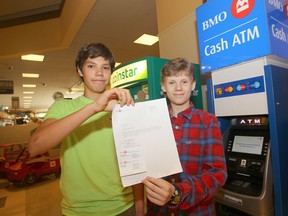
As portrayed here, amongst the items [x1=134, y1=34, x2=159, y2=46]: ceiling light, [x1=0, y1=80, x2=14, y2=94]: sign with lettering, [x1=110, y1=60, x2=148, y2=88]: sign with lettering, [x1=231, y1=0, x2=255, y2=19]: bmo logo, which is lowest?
[x1=110, y1=60, x2=148, y2=88]: sign with lettering

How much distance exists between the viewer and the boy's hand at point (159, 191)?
2.81ft

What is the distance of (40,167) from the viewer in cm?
643

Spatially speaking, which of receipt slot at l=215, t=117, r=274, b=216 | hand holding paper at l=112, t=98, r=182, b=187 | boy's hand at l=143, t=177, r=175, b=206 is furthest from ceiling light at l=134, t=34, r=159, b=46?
boy's hand at l=143, t=177, r=175, b=206

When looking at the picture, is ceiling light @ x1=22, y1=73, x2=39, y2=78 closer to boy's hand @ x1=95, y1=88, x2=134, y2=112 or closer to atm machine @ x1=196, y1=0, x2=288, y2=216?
atm machine @ x1=196, y1=0, x2=288, y2=216

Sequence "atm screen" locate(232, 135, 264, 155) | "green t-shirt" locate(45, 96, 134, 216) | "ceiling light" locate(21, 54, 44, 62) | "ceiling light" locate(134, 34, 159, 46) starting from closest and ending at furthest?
"green t-shirt" locate(45, 96, 134, 216) < "atm screen" locate(232, 135, 264, 155) < "ceiling light" locate(134, 34, 159, 46) < "ceiling light" locate(21, 54, 44, 62)

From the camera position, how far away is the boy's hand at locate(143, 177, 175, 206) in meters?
0.86

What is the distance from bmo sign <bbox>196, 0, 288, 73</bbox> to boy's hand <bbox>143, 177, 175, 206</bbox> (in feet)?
3.52

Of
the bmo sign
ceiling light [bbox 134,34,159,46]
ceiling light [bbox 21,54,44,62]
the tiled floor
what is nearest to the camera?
the bmo sign

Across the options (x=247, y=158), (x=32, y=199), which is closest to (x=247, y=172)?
(x=247, y=158)

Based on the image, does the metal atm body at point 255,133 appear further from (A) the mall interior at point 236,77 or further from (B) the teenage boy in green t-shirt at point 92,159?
(B) the teenage boy in green t-shirt at point 92,159

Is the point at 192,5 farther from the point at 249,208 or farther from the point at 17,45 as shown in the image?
the point at 17,45

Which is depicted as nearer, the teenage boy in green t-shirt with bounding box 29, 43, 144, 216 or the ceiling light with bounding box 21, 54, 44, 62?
the teenage boy in green t-shirt with bounding box 29, 43, 144, 216

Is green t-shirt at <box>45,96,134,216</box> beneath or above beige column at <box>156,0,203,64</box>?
beneath

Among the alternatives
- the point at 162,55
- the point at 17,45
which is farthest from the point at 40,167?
the point at 162,55
